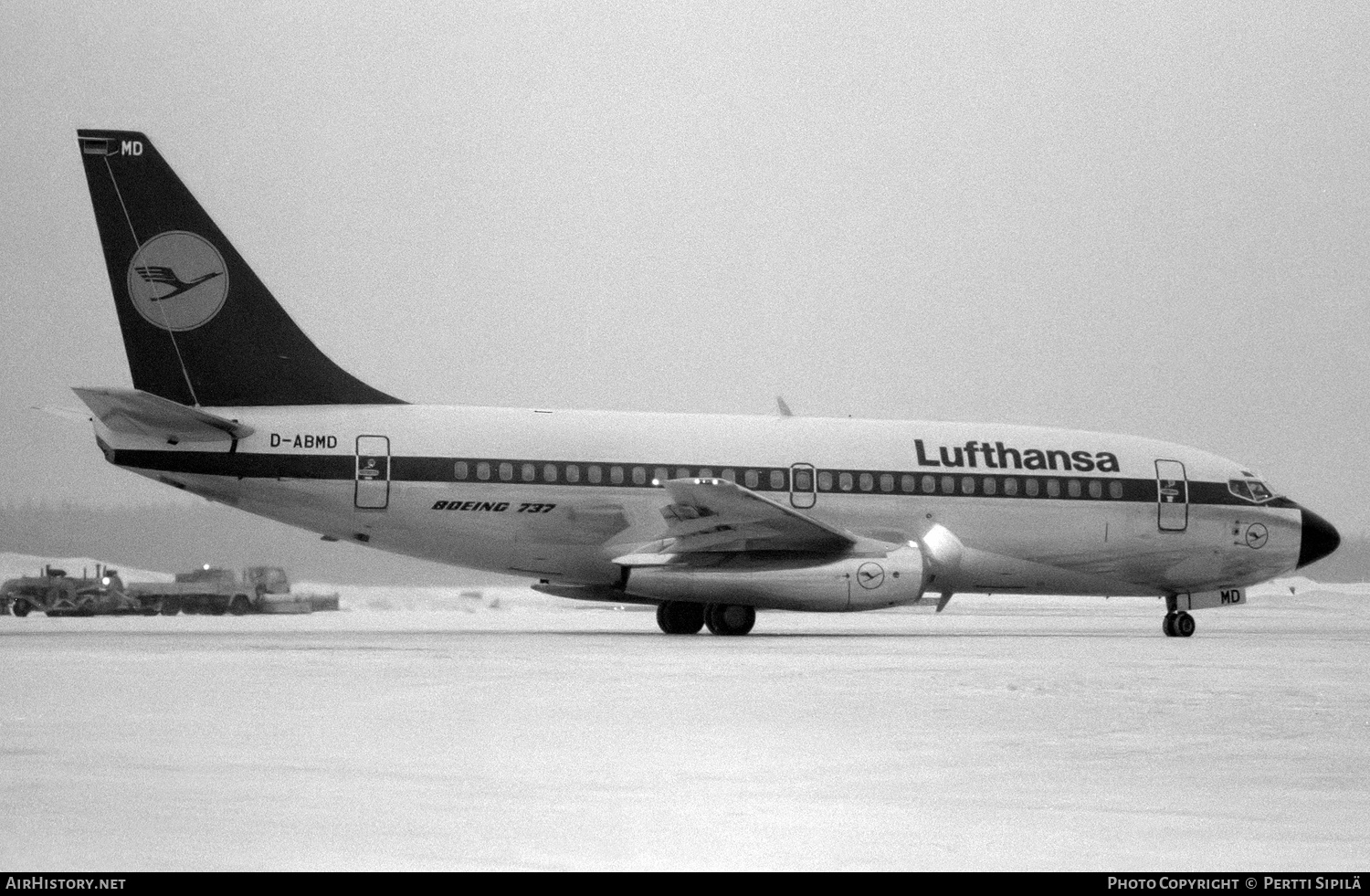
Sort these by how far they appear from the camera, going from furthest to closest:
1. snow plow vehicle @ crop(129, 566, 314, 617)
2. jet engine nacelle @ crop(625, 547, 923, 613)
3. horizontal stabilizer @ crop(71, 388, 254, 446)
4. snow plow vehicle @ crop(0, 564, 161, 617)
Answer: snow plow vehicle @ crop(129, 566, 314, 617) < snow plow vehicle @ crop(0, 564, 161, 617) < jet engine nacelle @ crop(625, 547, 923, 613) < horizontal stabilizer @ crop(71, 388, 254, 446)

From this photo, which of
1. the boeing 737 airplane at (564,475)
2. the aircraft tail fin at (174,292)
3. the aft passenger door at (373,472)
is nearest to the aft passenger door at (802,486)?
the boeing 737 airplane at (564,475)

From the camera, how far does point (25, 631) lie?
24391mm

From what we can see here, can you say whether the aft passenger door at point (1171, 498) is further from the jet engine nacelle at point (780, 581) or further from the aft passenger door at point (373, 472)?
the aft passenger door at point (373, 472)

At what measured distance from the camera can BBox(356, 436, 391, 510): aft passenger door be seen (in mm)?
24062

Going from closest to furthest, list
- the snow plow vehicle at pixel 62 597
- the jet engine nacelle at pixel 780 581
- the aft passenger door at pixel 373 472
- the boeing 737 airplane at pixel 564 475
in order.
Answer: the boeing 737 airplane at pixel 564 475
the jet engine nacelle at pixel 780 581
the aft passenger door at pixel 373 472
the snow plow vehicle at pixel 62 597

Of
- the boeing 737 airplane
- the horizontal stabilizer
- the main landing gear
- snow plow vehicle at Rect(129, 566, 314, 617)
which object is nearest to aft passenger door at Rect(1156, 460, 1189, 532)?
the boeing 737 airplane

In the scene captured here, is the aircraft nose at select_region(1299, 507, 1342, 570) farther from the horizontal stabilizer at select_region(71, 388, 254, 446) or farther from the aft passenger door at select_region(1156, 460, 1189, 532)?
the horizontal stabilizer at select_region(71, 388, 254, 446)

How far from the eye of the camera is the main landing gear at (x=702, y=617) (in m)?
25.1

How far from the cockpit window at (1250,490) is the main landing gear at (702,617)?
356 inches

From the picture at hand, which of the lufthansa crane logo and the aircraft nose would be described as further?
the aircraft nose

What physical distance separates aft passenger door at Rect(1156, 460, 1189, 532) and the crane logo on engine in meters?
6.24

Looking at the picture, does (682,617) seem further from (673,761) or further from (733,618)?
(673,761)

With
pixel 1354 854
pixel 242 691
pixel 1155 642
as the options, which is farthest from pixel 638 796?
pixel 1155 642
